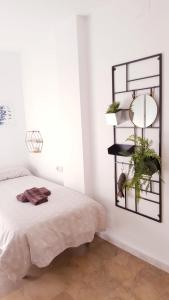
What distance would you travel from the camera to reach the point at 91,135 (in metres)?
2.72

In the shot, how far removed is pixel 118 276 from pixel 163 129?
4.57 ft

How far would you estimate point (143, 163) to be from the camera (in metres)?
1.93

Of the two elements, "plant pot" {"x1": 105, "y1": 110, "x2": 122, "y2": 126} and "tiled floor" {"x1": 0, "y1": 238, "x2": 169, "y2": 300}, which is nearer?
"tiled floor" {"x1": 0, "y1": 238, "x2": 169, "y2": 300}

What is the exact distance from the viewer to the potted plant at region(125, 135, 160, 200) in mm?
1932

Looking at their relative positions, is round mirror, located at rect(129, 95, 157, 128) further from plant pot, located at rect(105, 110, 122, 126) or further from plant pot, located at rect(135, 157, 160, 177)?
plant pot, located at rect(135, 157, 160, 177)

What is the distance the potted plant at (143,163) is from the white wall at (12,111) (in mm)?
2329

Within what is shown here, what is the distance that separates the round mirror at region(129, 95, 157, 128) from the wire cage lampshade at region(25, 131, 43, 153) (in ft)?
6.06

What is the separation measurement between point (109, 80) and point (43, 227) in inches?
61.5

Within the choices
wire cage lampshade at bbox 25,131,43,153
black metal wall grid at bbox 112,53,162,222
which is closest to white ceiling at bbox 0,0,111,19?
A: black metal wall grid at bbox 112,53,162,222

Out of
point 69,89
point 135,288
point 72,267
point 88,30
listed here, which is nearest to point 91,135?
point 69,89

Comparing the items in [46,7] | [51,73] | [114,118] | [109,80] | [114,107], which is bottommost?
[114,118]

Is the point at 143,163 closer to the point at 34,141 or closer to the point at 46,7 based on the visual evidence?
the point at 46,7

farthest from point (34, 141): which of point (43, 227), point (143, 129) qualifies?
point (143, 129)

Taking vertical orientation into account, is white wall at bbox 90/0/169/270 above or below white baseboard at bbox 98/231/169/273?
above
